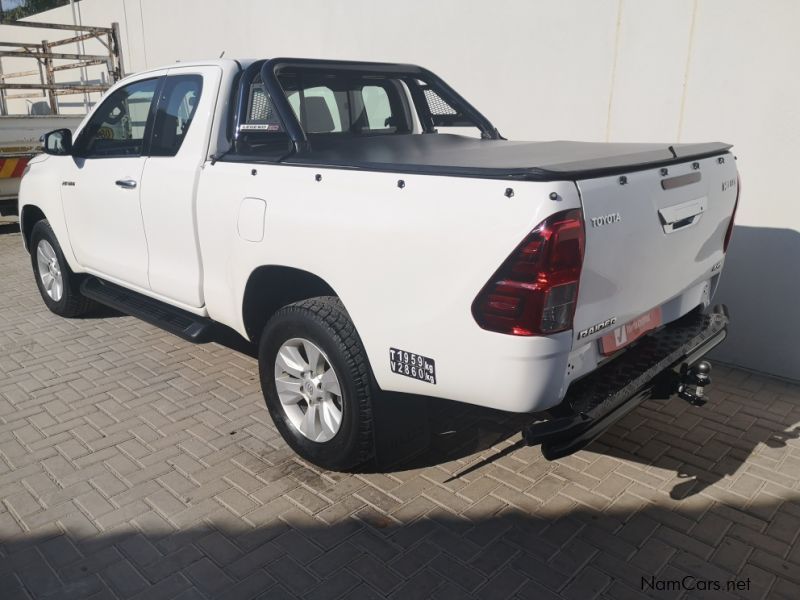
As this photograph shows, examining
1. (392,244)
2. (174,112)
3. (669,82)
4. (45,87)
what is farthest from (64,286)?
(45,87)

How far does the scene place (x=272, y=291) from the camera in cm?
354

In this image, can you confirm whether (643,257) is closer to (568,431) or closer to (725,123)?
(568,431)

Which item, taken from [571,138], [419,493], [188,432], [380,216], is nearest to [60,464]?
[188,432]

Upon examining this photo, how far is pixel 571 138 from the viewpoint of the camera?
554 centimetres

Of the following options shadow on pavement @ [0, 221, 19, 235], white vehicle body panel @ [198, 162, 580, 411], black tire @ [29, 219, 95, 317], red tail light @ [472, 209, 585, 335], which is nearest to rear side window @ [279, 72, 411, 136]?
white vehicle body panel @ [198, 162, 580, 411]

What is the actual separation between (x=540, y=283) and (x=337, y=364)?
1.12 m

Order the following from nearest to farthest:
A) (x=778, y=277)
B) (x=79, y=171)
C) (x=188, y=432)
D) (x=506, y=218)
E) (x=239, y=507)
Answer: (x=506, y=218), (x=239, y=507), (x=188, y=432), (x=778, y=277), (x=79, y=171)

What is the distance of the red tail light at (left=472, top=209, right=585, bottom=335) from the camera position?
226cm

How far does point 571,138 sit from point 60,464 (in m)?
4.44

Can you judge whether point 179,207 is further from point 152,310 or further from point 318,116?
point 318,116

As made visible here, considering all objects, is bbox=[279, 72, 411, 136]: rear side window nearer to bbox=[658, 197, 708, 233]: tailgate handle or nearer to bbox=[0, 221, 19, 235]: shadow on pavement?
bbox=[658, 197, 708, 233]: tailgate handle

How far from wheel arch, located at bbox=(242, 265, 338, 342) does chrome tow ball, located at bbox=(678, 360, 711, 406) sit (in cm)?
168

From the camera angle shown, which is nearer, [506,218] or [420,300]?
[506,218]

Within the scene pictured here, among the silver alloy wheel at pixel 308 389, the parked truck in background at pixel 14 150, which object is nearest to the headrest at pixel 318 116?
the silver alloy wheel at pixel 308 389
